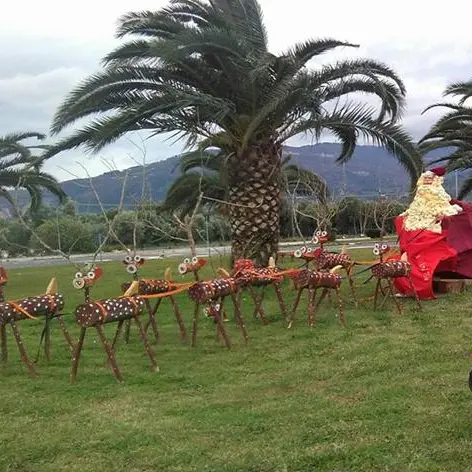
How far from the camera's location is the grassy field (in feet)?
13.4

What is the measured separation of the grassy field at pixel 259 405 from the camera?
13.4 feet

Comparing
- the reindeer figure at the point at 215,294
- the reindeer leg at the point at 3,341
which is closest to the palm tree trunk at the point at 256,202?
the reindeer figure at the point at 215,294

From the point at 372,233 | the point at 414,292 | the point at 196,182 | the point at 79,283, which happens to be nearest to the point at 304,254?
the point at 414,292

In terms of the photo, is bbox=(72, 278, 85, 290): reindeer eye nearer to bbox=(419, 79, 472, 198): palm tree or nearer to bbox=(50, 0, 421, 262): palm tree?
bbox=(50, 0, 421, 262): palm tree

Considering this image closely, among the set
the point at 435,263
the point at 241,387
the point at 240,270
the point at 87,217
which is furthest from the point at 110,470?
the point at 87,217

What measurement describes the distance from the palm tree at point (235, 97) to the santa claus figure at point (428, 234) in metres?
0.94

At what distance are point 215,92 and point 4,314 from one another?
6.16 meters

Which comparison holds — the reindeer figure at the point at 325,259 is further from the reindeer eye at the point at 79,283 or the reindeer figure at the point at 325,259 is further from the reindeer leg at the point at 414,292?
the reindeer eye at the point at 79,283

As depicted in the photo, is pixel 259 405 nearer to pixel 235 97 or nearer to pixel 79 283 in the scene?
pixel 79 283

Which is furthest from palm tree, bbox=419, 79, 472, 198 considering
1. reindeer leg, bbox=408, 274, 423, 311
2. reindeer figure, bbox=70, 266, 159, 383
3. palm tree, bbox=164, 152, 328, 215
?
reindeer figure, bbox=70, 266, 159, 383

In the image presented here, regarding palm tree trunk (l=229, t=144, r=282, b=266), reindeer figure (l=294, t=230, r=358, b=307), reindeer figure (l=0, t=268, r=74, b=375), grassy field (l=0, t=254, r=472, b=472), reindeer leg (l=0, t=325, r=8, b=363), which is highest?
palm tree trunk (l=229, t=144, r=282, b=266)

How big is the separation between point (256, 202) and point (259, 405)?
23.1 feet

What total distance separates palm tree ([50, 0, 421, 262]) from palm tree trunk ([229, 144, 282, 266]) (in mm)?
18

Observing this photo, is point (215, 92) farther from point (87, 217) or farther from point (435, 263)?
point (87, 217)
